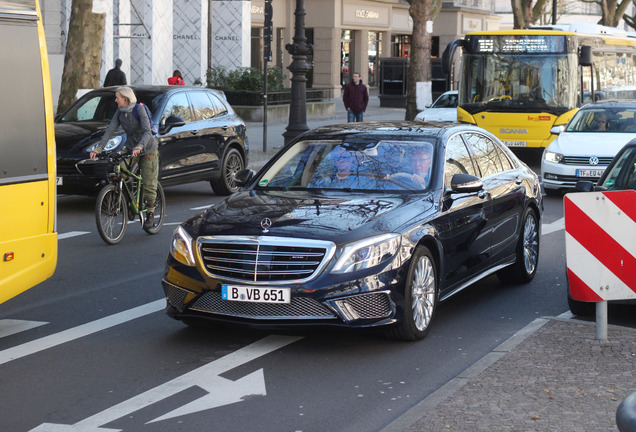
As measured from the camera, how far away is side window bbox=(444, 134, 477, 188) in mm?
8367

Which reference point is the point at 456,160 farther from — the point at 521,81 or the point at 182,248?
the point at 521,81

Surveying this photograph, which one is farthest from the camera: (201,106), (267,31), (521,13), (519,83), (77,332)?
(521,13)

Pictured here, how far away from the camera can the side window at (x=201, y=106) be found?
53.8 ft

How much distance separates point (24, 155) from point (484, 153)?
13.0ft

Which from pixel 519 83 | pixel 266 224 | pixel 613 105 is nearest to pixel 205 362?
pixel 266 224

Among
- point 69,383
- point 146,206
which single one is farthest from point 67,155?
point 69,383

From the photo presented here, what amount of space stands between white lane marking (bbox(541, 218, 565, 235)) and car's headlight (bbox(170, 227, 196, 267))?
6736mm

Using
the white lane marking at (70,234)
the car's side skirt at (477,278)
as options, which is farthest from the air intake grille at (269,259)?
the white lane marking at (70,234)

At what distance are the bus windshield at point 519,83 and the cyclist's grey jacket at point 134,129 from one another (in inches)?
484

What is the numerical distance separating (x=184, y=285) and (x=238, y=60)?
3257 centimetres

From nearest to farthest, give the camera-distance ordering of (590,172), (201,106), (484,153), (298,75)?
(484,153)
(201,106)
(590,172)
(298,75)

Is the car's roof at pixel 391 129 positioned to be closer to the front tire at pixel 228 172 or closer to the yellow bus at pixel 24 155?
the yellow bus at pixel 24 155

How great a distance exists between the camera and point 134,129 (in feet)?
40.2

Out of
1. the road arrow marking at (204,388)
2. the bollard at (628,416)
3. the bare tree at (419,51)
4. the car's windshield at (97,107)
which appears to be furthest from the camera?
the bare tree at (419,51)
